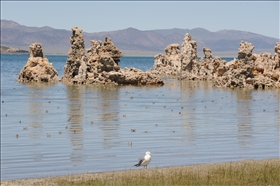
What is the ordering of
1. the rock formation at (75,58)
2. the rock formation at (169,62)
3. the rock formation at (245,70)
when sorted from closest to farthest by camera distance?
1. the rock formation at (245,70)
2. the rock formation at (75,58)
3. the rock formation at (169,62)

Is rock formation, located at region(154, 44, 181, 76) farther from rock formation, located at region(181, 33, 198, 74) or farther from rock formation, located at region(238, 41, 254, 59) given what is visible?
rock formation, located at region(238, 41, 254, 59)

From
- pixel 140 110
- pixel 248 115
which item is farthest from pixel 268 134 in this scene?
pixel 140 110

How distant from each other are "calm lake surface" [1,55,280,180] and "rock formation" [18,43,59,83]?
16.7m

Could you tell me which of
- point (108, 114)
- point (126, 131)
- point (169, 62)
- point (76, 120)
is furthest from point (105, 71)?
point (169, 62)

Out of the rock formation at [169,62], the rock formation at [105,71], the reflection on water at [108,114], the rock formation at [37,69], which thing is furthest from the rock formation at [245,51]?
the rock formation at [169,62]

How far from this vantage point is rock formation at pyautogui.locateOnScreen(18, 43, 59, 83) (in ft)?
182

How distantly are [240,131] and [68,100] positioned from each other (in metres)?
16.3

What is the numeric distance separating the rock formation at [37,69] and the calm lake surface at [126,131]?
1669 cm

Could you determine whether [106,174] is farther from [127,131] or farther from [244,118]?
[244,118]

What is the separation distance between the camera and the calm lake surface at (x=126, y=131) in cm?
1609

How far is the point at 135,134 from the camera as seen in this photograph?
2105cm

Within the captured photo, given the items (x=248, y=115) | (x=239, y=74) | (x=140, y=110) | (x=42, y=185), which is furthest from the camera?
(x=239, y=74)

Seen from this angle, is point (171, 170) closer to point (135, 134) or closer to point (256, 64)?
point (135, 134)

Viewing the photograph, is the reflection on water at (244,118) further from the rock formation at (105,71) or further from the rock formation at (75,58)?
the rock formation at (75,58)
